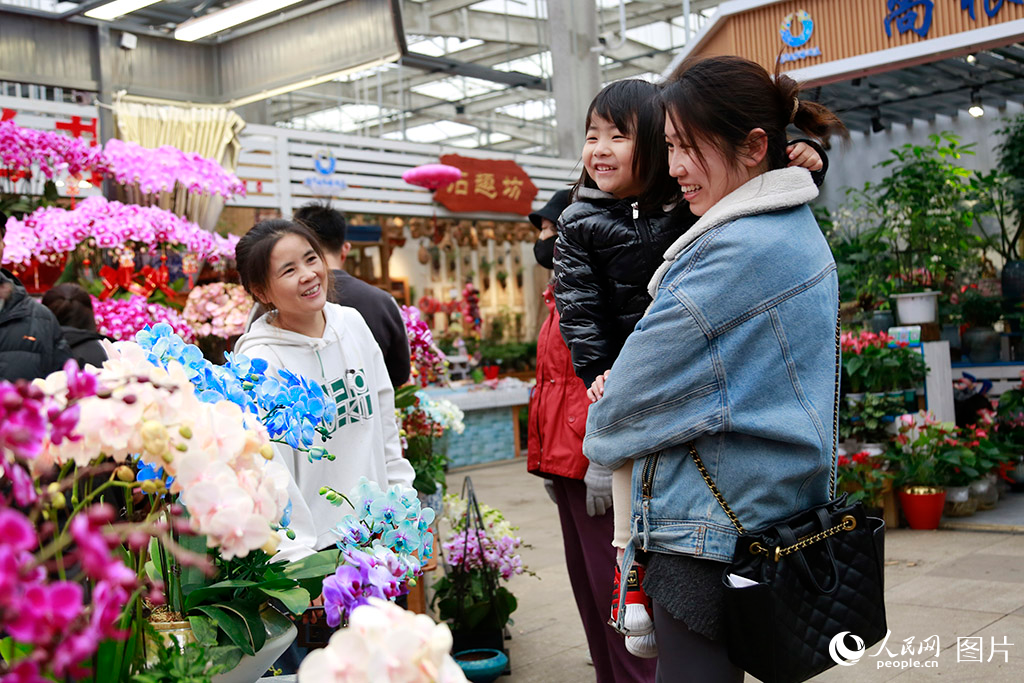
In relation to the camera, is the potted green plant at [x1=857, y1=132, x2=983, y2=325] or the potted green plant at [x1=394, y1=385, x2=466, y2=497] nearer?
the potted green plant at [x1=394, y1=385, x2=466, y2=497]

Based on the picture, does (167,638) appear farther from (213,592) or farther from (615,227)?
(615,227)

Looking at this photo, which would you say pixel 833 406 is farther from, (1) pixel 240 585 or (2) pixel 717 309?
(1) pixel 240 585

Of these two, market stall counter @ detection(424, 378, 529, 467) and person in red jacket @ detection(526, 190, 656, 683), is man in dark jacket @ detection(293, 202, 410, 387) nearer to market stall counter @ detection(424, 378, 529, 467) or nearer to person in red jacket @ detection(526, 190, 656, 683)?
person in red jacket @ detection(526, 190, 656, 683)

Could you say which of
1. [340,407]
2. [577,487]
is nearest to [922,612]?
[577,487]

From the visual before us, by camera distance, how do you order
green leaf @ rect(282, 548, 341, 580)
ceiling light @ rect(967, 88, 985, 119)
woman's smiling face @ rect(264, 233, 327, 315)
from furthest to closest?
ceiling light @ rect(967, 88, 985, 119) < woman's smiling face @ rect(264, 233, 327, 315) < green leaf @ rect(282, 548, 341, 580)

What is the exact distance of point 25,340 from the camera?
2.46 meters

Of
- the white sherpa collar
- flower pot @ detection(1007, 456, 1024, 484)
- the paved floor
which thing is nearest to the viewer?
the white sherpa collar

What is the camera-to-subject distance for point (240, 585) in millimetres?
1038

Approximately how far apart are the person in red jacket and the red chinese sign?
6.66 m

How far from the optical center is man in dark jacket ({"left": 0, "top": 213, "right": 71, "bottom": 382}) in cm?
241

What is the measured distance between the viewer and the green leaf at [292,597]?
40.5 inches

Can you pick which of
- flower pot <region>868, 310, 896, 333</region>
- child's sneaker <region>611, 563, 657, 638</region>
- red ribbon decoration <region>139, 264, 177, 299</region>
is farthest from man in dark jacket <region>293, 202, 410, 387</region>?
flower pot <region>868, 310, 896, 333</region>

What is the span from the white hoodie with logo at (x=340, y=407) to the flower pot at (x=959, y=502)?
3745 millimetres

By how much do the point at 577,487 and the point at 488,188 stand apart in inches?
288
